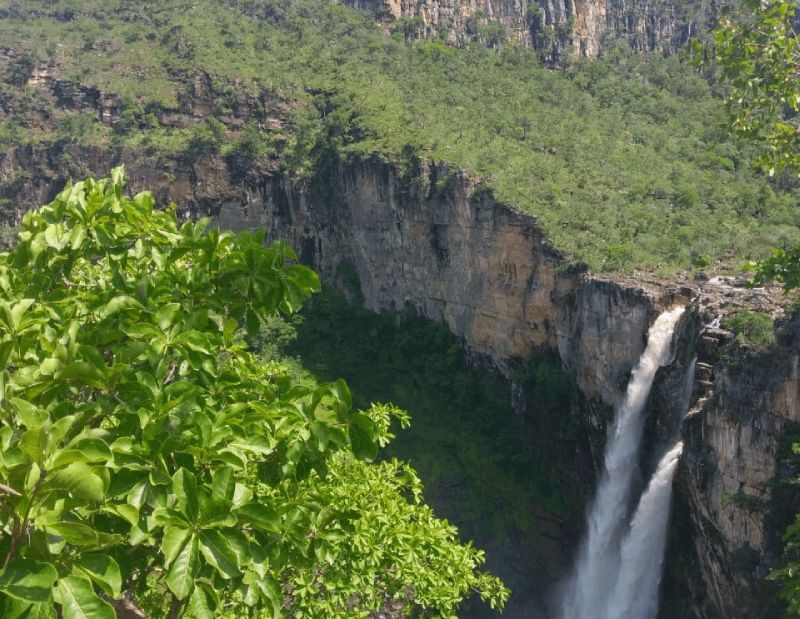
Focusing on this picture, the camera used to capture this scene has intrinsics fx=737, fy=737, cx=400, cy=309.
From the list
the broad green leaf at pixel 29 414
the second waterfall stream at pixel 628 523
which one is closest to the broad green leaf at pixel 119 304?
→ the broad green leaf at pixel 29 414

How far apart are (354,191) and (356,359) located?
252 inches

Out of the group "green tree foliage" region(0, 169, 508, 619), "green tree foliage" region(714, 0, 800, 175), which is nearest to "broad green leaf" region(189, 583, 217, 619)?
"green tree foliage" region(0, 169, 508, 619)

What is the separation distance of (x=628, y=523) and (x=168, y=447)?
16.5m

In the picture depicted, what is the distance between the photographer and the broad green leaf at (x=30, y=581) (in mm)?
2090

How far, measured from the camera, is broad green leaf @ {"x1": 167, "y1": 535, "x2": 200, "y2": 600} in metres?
2.30

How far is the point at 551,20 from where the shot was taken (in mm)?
39250

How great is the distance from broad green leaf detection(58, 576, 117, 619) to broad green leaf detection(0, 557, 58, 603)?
4 cm

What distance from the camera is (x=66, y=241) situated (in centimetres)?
372

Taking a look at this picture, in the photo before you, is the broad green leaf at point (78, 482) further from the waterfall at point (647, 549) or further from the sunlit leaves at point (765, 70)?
the waterfall at point (647, 549)

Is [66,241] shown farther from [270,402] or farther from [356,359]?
[356,359]

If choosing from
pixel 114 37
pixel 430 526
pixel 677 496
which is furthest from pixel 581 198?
pixel 114 37

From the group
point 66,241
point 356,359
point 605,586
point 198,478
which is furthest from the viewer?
point 356,359

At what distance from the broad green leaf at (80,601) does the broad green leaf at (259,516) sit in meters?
0.52

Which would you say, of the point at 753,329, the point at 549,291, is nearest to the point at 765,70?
the point at 753,329
